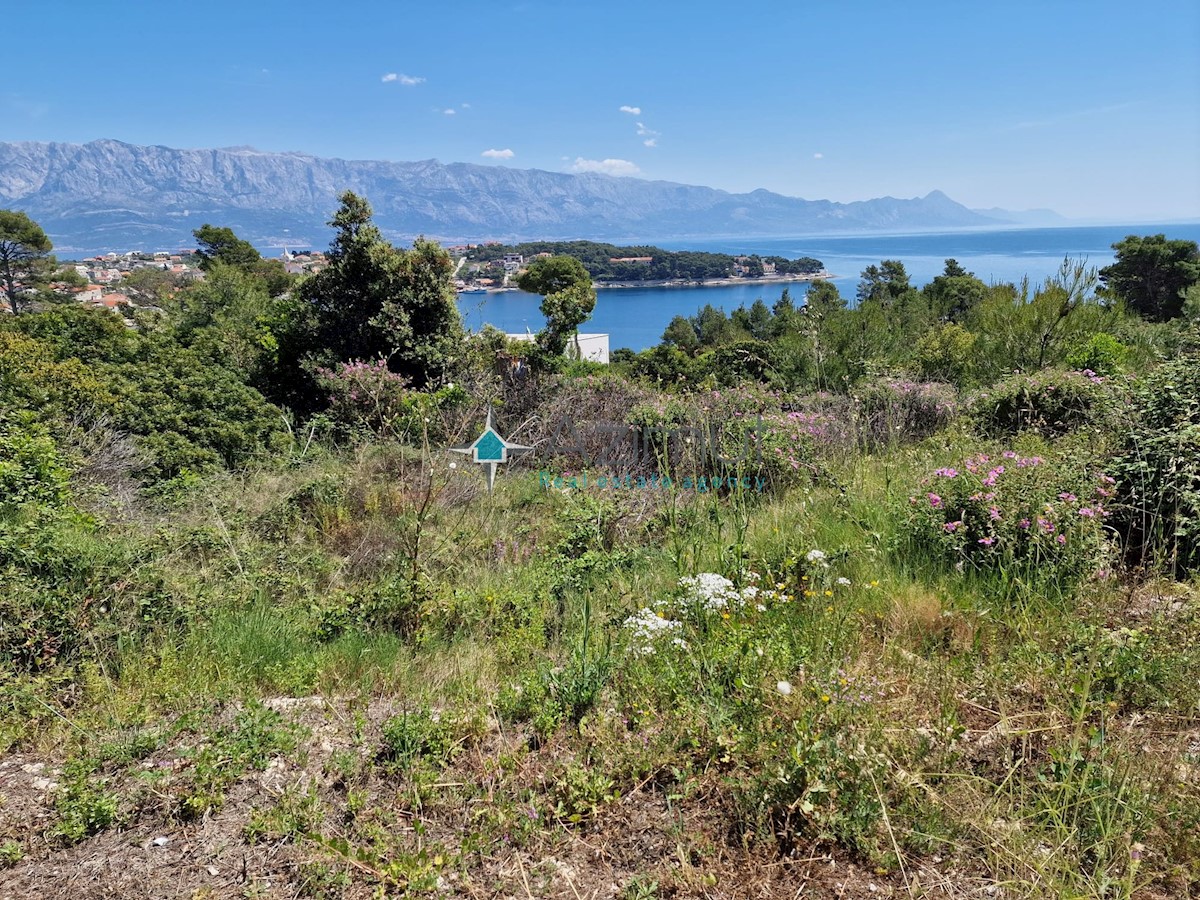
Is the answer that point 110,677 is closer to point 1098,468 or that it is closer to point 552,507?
point 552,507

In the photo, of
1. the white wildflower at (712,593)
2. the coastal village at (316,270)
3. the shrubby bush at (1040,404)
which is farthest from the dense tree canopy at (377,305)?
the white wildflower at (712,593)

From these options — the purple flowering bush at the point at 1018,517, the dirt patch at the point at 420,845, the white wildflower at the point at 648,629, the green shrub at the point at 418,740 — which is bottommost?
the dirt patch at the point at 420,845

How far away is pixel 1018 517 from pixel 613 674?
2131 mm

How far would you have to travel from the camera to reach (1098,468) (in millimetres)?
3512

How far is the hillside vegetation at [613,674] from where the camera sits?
6.03 feet

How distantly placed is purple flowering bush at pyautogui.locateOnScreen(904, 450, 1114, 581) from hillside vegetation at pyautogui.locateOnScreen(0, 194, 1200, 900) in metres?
0.02

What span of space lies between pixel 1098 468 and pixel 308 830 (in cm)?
405

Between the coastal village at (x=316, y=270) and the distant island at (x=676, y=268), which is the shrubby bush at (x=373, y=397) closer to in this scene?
the coastal village at (x=316, y=270)

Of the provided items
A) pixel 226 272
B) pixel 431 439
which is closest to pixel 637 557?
pixel 431 439

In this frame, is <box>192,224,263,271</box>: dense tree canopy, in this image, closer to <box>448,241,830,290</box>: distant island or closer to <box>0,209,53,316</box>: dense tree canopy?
<box>0,209,53,316</box>: dense tree canopy

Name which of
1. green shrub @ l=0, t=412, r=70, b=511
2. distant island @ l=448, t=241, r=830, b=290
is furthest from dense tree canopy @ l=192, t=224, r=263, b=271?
distant island @ l=448, t=241, r=830, b=290

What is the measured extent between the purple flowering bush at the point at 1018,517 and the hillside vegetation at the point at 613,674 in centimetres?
2

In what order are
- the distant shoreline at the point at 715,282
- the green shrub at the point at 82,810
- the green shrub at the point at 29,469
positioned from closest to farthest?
1. the green shrub at the point at 82,810
2. the green shrub at the point at 29,469
3. the distant shoreline at the point at 715,282

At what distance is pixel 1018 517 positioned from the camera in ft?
10.3
